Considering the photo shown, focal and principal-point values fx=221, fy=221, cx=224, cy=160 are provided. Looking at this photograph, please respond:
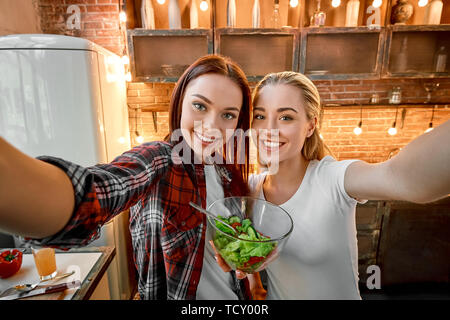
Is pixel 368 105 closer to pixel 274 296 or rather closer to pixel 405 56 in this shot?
pixel 405 56

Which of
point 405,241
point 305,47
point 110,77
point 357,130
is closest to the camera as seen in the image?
point 110,77

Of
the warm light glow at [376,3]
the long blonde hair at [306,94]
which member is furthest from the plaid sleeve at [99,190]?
the warm light glow at [376,3]

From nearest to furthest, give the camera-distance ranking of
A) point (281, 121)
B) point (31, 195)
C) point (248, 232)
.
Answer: point (31, 195) < point (248, 232) < point (281, 121)

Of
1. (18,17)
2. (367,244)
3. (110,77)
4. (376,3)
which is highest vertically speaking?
(376,3)

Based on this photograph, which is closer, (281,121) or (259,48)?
(281,121)

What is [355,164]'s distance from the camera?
2.70 ft

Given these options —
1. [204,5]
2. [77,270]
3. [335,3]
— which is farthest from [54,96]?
[335,3]

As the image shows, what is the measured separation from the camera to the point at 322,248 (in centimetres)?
94

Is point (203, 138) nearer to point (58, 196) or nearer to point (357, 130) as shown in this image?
point (58, 196)

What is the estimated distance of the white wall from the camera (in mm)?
1882

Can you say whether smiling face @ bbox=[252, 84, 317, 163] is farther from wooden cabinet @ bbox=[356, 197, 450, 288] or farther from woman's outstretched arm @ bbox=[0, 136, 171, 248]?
wooden cabinet @ bbox=[356, 197, 450, 288]

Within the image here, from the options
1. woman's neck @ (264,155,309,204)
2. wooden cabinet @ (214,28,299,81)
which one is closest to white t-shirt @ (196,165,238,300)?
woman's neck @ (264,155,309,204)

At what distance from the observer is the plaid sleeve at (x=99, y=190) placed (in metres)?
0.42

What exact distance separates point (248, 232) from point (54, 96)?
172cm
